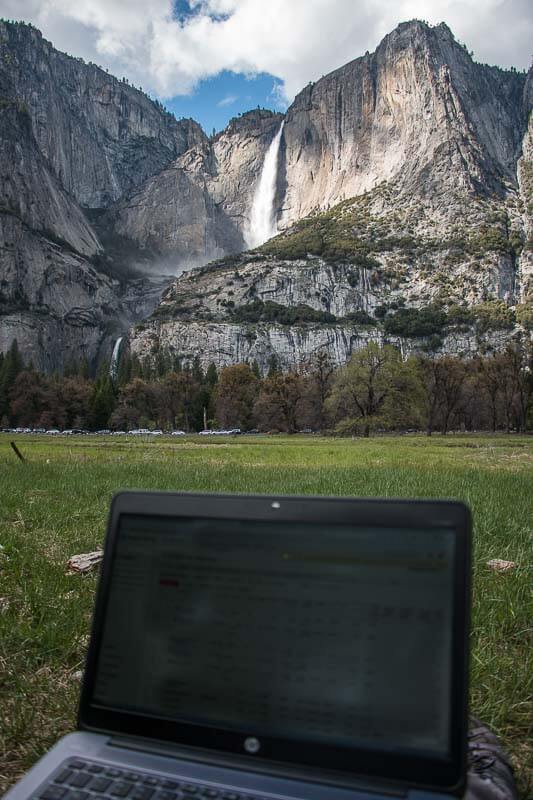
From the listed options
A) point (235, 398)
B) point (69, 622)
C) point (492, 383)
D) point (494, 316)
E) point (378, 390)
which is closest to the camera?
point (69, 622)

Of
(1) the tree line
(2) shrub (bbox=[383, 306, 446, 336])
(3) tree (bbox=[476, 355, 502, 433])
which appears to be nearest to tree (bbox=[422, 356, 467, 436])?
(1) the tree line

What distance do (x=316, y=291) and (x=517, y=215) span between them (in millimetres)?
70824

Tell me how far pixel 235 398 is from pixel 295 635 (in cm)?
10819

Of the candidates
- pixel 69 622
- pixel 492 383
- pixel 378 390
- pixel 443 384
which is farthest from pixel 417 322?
pixel 69 622

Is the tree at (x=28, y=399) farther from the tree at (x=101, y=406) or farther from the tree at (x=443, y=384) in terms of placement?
the tree at (x=443, y=384)

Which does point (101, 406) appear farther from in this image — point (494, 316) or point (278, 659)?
point (278, 659)

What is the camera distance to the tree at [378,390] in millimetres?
67938

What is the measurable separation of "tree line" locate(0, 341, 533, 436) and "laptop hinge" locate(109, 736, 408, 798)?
220ft

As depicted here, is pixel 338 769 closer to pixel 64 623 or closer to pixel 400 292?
pixel 64 623

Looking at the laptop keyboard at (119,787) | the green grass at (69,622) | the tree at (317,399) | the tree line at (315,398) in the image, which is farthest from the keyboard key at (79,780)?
the tree at (317,399)

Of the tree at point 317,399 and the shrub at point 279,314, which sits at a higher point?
the shrub at point 279,314

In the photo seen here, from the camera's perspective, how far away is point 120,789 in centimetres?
154

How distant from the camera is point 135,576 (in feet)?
6.33

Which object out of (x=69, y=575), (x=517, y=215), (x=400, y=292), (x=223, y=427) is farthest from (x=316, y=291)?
(x=69, y=575)
